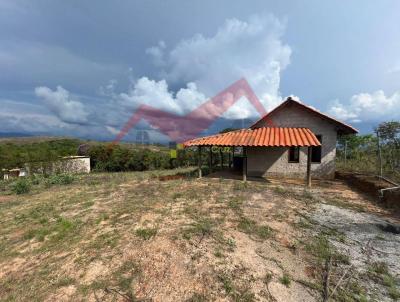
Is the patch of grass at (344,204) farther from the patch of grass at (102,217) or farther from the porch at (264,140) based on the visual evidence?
the patch of grass at (102,217)

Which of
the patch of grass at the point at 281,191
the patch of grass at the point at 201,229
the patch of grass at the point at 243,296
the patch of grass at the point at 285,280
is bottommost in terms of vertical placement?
the patch of grass at the point at 243,296

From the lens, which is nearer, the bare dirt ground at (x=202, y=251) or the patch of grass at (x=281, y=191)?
the bare dirt ground at (x=202, y=251)

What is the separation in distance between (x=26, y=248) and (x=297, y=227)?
6314 mm

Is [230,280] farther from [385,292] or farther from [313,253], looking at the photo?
[385,292]

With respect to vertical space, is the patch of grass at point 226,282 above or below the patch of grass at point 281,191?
below

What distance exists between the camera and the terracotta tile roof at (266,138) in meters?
10.0

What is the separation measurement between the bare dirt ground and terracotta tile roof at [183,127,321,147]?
119 inches

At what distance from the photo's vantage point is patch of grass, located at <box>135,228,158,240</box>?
5.05 meters

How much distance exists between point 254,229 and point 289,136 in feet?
21.9

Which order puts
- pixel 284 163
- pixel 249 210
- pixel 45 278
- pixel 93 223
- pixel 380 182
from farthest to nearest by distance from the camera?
pixel 284 163, pixel 380 182, pixel 249 210, pixel 93 223, pixel 45 278

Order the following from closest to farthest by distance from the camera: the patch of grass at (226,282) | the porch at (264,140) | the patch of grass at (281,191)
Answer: the patch of grass at (226,282), the patch of grass at (281,191), the porch at (264,140)

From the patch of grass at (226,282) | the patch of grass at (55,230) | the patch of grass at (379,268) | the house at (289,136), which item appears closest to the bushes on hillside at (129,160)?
the house at (289,136)

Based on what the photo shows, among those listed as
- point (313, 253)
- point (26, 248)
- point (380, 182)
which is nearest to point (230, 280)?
point (313, 253)

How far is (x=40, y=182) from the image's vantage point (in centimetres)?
1491
